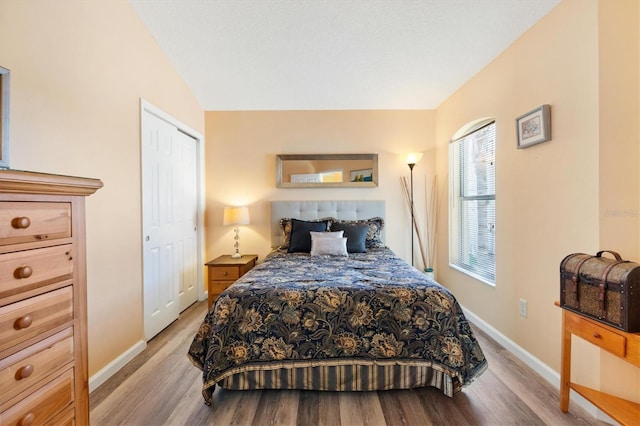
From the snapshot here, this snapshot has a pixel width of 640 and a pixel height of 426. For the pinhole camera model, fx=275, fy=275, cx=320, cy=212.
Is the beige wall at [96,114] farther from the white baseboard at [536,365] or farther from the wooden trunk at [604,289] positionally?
the white baseboard at [536,365]

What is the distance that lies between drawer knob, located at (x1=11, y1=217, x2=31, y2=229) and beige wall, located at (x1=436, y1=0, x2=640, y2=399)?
8.74 feet

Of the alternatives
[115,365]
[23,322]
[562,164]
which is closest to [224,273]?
[115,365]

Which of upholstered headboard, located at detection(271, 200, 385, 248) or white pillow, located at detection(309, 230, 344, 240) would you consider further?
upholstered headboard, located at detection(271, 200, 385, 248)

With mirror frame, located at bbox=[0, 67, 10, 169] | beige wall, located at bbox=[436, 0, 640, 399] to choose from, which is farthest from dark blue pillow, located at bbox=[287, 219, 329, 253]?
mirror frame, located at bbox=[0, 67, 10, 169]

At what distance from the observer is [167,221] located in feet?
9.62

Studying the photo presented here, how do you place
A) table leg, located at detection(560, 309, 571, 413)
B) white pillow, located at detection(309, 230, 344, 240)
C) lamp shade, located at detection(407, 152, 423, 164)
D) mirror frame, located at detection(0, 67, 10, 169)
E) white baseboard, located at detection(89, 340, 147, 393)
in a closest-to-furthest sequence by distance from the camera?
mirror frame, located at detection(0, 67, 10, 169), table leg, located at detection(560, 309, 571, 413), white baseboard, located at detection(89, 340, 147, 393), white pillow, located at detection(309, 230, 344, 240), lamp shade, located at detection(407, 152, 423, 164)

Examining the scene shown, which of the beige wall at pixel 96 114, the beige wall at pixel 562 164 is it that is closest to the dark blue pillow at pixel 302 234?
the beige wall at pixel 96 114

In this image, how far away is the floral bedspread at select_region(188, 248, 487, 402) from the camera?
1.70 m

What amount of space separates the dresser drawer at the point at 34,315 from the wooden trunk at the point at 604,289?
233cm

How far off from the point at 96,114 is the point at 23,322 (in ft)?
5.44

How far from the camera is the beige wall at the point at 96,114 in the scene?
151cm

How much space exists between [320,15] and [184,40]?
1364 millimetres

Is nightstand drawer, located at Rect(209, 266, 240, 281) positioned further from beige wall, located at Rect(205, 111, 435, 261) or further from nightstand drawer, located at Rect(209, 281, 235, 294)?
beige wall, located at Rect(205, 111, 435, 261)

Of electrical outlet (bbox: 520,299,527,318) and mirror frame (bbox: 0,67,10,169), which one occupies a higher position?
mirror frame (bbox: 0,67,10,169)
